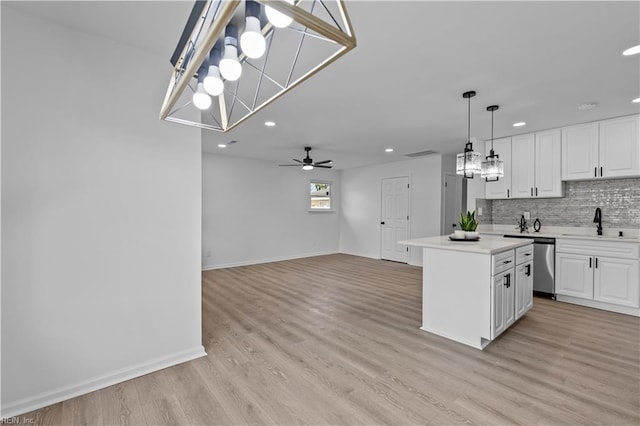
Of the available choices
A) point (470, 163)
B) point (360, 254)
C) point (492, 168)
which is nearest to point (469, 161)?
point (470, 163)

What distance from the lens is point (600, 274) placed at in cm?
368

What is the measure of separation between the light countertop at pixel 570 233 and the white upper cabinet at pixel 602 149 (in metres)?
0.78

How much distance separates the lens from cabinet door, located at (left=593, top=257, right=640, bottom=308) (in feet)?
11.3

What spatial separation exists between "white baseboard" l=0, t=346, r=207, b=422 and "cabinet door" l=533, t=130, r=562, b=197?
16.6 ft

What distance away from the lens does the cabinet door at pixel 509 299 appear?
2834mm

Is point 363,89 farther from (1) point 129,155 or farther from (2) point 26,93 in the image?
(2) point 26,93

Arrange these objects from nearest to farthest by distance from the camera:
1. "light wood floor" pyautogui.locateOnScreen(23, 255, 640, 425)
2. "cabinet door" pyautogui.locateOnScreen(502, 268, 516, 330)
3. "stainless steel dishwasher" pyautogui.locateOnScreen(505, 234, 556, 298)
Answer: "light wood floor" pyautogui.locateOnScreen(23, 255, 640, 425), "cabinet door" pyautogui.locateOnScreen(502, 268, 516, 330), "stainless steel dishwasher" pyautogui.locateOnScreen(505, 234, 556, 298)

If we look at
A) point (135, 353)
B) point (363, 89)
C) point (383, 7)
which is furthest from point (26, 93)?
point (363, 89)

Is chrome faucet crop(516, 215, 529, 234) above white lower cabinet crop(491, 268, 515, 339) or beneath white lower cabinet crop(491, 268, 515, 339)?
above

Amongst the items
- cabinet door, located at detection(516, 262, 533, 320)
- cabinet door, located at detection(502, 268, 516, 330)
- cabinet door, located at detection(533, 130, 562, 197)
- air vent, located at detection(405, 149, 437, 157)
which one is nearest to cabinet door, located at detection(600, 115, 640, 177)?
cabinet door, located at detection(533, 130, 562, 197)

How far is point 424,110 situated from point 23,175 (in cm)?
373

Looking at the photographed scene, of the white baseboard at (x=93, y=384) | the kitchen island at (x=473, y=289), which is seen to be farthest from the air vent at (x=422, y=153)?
the white baseboard at (x=93, y=384)

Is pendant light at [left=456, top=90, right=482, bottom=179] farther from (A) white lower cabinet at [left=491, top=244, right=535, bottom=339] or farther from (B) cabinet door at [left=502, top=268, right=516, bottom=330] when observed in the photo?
(B) cabinet door at [left=502, top=268, right=516, bottom=330]

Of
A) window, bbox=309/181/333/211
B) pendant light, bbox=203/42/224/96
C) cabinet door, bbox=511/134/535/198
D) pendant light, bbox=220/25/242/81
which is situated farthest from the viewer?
window, bbox=309/181/333/211
